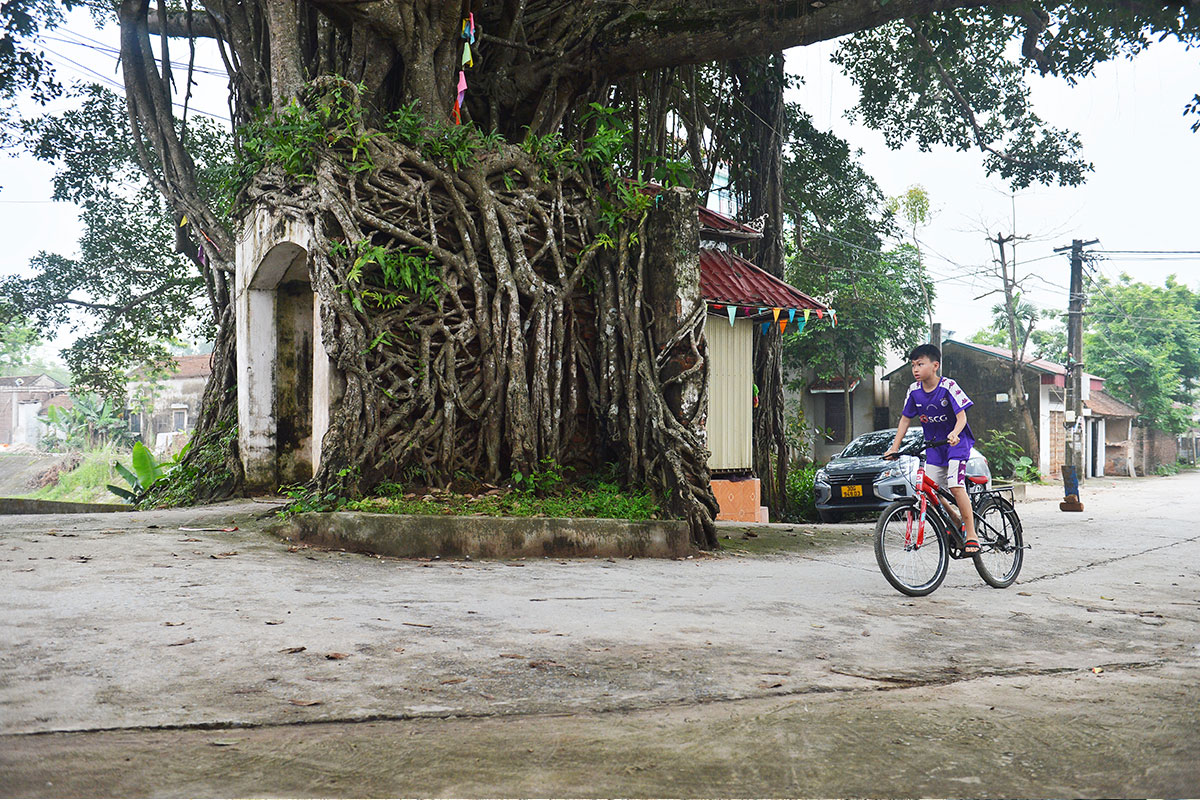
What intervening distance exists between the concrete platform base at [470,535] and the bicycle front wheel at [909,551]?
1975 millimetres

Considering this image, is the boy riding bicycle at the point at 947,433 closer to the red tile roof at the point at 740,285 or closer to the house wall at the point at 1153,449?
the red tile roof at the point at 740,285

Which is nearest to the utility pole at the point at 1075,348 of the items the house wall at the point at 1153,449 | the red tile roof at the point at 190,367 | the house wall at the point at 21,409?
the house wall at the point at 1153,449

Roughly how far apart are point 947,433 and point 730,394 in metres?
5.13

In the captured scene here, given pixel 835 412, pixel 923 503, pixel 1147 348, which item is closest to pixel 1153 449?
pixel 1147 348

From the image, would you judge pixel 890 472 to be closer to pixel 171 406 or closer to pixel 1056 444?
pixel 1056 444

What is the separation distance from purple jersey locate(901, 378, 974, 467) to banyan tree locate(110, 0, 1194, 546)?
81.4 inches

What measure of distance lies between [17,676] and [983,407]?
3094 centimetres

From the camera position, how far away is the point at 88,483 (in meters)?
28.6

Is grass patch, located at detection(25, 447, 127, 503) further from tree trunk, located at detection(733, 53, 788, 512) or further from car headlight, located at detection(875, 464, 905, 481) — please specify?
→ car headlight, located at detection(875, 464, 905, 481)

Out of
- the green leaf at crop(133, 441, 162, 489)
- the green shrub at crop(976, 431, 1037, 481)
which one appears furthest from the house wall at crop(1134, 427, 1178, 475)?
the green leaf at crop(133, 441, 162, 489)

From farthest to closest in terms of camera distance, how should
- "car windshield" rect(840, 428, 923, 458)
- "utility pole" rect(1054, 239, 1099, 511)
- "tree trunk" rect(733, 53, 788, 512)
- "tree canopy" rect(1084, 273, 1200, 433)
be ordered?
"tree canopy" rect(1084, 273, 1200, 433), "utility pole" rect(1054, 239, 1099, 511), "car windshield" rect(840, 428, 923, 458), "tree trunk" rect(733, 53, 788, 512)

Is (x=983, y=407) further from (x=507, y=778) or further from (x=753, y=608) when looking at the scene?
(x=507, y=778)

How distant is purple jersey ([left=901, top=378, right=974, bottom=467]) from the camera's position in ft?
20.4

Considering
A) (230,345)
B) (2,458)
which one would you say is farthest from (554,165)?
(2,458)
